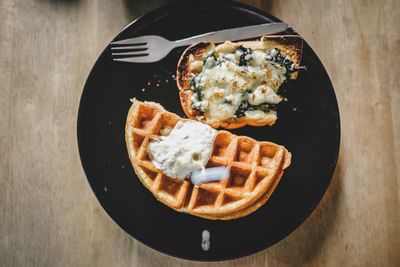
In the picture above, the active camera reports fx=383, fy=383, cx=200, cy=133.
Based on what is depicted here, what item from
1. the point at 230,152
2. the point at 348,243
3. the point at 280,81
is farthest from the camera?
the point at 348,243

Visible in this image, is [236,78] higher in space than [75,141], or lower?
higher

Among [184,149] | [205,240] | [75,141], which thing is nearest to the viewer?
[184,149]

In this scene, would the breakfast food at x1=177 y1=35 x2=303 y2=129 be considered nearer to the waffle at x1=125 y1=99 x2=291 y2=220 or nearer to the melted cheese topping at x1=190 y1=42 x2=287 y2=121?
the melted cheese topping at x1=190 y1=42 x2=287 y2=121

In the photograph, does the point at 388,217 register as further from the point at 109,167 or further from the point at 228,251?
the point at 109,167

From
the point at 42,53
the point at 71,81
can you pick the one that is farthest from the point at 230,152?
the point at 42,53

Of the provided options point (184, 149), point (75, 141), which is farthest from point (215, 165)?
point (75, 141)

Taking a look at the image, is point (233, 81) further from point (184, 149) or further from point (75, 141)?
point (75, 141)

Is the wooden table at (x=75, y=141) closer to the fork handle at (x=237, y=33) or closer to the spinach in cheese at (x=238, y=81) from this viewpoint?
the fork handle at (x=237, y=33)
